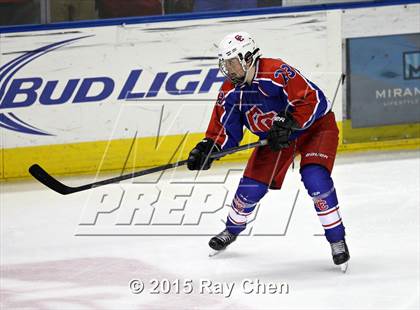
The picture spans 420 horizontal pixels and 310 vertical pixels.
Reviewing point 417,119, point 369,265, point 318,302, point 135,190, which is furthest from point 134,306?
point 417,119

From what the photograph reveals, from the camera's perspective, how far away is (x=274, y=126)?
448 cm

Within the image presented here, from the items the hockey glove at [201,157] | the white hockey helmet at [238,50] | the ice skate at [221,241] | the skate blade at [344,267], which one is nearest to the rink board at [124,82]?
the ice skate at [221,241]

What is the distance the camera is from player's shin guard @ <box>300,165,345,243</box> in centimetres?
455

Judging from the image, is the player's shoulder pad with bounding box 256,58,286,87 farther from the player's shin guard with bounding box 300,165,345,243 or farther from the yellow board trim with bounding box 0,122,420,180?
the yellow board trim with bounding box 0,122,420,180

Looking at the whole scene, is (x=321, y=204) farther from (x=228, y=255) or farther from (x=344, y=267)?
(x=228, y=255)

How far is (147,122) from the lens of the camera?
6.64 m

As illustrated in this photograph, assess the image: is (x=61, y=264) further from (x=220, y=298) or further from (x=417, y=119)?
(x=417, y=119)

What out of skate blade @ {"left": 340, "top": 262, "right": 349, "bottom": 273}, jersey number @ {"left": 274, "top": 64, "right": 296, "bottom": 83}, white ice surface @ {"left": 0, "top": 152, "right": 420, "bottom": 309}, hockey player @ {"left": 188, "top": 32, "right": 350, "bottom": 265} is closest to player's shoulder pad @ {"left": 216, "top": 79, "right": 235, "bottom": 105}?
hockey player @ {"left": 188, "top": 32, "right": 350, "bottom": 265}

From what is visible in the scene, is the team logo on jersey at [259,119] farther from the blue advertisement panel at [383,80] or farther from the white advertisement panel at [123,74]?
the blue advertisement panel at [383,80]

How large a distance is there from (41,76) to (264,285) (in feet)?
8.27

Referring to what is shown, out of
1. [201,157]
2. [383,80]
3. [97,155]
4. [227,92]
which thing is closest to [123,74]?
[97,155]

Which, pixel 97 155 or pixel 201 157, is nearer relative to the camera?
pixel 201 157

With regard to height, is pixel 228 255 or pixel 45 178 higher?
pixel 45 178

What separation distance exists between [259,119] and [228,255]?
694mm
